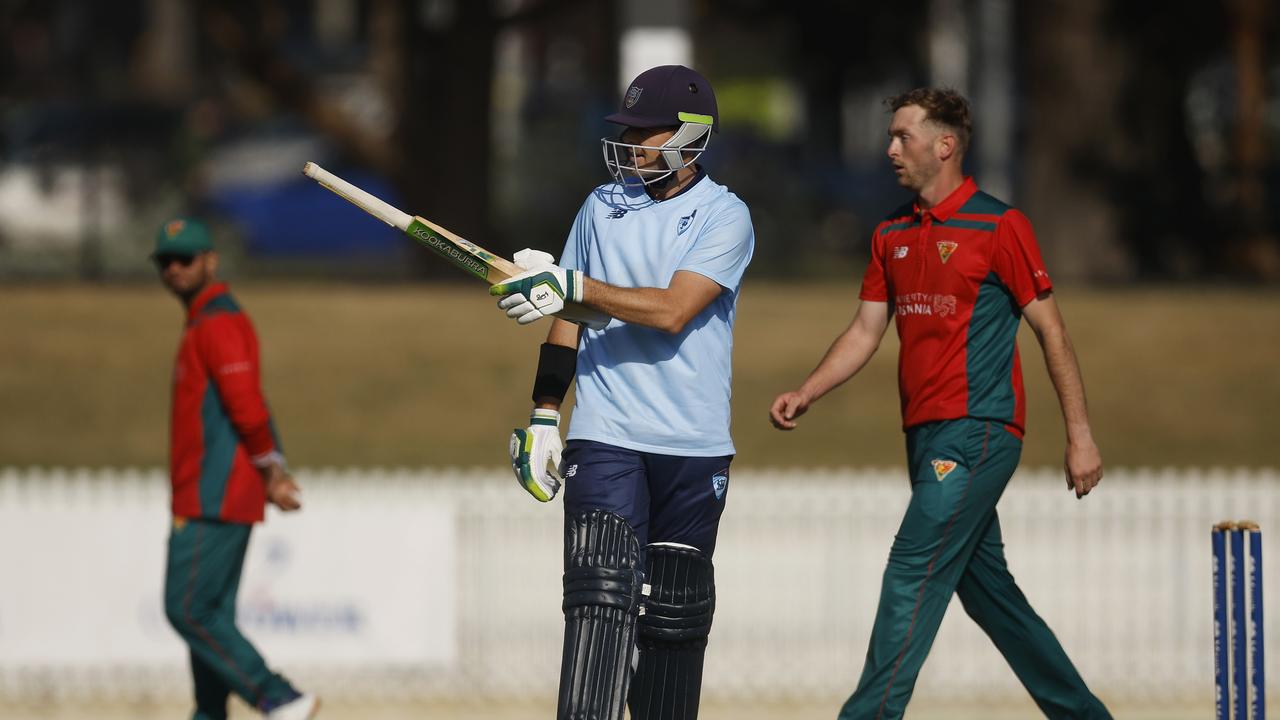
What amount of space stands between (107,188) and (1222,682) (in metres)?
16.2

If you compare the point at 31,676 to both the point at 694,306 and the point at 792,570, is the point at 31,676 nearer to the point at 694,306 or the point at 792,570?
the point at 792,570

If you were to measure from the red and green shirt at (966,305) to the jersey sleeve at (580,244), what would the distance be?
100cm

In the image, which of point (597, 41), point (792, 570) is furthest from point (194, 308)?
point (597, 41)

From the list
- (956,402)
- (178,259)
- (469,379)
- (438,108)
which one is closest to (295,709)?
(178,259)

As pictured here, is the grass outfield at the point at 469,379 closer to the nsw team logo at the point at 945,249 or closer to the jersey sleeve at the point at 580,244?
the nsw team logo at the point at 945,249

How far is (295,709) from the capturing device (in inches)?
262

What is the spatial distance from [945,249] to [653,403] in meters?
1.07

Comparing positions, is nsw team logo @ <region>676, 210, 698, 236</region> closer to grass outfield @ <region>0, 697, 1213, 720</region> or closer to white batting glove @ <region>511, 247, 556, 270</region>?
white batting glove @ <region>511, 247, 556, 270</region>

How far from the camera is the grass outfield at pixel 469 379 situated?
13.9 metres

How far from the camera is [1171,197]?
2020 cm

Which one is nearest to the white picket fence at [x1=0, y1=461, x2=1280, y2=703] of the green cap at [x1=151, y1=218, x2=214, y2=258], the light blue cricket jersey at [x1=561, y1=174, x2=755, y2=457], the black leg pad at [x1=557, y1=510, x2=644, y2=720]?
the green cap at [x1=151, y1=218, x2=214, y2=258]

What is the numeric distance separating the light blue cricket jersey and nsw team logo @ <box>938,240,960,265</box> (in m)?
0.65

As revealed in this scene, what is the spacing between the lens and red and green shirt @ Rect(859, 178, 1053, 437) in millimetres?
5320

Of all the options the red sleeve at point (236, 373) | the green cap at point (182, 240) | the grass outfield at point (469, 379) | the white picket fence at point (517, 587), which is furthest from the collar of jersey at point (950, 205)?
the grass outfield at point (469, 379)
